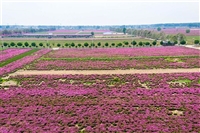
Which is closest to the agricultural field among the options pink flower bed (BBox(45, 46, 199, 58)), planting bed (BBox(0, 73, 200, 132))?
planting bed (BBox(0, 73, 200, 132))

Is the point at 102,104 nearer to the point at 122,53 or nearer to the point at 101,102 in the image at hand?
the point at 101,102

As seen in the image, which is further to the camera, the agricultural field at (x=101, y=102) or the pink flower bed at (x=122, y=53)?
the pink flower bed at (x=122, y=53)

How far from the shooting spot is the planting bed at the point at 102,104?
1502cm

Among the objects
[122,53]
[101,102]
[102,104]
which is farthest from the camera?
[122,53]

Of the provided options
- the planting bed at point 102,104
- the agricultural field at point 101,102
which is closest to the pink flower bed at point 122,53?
the agricultural field at point 101,102

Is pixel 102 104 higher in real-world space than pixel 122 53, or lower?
lower

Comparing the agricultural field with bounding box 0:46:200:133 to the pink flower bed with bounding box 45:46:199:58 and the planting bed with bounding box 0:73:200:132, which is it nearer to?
the planting bed with bounding box 0:73:200:132

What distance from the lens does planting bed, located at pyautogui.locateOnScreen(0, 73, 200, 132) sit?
49.3 ft

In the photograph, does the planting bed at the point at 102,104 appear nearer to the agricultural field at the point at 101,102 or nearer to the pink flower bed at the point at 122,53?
the agricultural field at the point at 101,102

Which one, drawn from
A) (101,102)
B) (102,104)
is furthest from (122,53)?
(102,104)

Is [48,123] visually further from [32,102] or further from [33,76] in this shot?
[33,76]

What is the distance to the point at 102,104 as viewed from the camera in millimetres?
18844

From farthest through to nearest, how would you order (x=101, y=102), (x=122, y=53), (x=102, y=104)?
1. (x=122, y=53)
2. (x=101, y=102)
3. (x=102, y=104)

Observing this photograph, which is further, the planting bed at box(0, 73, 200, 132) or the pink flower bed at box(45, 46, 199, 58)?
the pink flower bed at box(45, 46, 199, 58)
